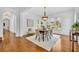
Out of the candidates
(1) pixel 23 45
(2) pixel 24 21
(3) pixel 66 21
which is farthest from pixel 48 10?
(1) pixel 23 45

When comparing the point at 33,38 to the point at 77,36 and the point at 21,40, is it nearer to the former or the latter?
the point at 21,40

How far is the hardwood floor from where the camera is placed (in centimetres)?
288

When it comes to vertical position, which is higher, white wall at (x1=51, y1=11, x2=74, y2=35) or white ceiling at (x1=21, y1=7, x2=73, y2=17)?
white ceiling at (x1=21, y1=7, x2=73, y2=17)

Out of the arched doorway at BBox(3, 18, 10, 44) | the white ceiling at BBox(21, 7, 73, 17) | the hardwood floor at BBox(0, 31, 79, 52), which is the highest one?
the white ceiling at BBox(21, 7, 73, 17)

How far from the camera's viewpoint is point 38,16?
2885 mm

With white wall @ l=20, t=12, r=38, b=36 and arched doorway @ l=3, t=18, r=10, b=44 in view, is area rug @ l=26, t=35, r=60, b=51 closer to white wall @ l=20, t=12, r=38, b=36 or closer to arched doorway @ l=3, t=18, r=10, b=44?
white wall @ l=20, t=12, r=38, b=36

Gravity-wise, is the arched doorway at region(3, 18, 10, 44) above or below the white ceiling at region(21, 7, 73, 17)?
below

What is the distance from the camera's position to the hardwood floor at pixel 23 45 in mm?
2881

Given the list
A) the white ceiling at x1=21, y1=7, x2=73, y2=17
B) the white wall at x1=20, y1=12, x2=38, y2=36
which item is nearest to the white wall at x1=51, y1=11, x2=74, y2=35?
the white ceiling at x1=21, y1=7, x2=73, y2=17

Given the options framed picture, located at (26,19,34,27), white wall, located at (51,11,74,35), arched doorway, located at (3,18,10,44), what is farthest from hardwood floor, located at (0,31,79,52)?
framed picture, located at (26,19,34,27)

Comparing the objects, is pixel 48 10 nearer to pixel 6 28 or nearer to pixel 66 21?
pixel 66 21

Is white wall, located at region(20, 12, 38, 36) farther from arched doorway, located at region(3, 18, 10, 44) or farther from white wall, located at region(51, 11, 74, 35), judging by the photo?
white wall, located at region(51, 11, 74, 35)

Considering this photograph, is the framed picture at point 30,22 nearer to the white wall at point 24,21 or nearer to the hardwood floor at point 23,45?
the white wall at point 24,21
